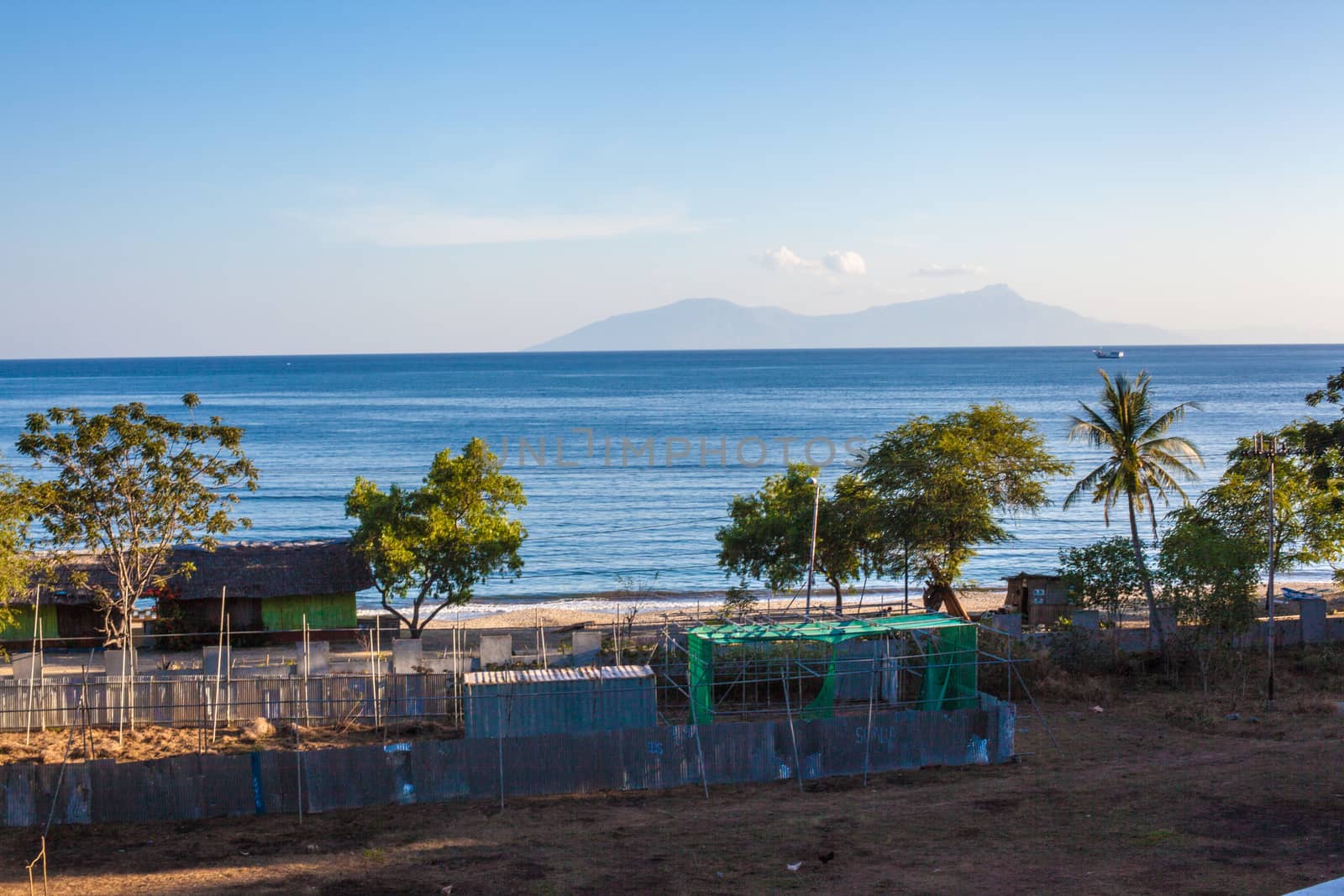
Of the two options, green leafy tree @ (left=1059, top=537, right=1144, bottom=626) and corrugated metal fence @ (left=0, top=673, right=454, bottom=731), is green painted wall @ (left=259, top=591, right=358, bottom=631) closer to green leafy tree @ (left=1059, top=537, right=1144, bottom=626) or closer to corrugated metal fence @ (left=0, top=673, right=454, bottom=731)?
corrugated metal fence @ (left=0, top=673, right=454, bottom=731)

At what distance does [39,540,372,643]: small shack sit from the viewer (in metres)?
31.0

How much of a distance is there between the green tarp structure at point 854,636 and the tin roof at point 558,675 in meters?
1.19

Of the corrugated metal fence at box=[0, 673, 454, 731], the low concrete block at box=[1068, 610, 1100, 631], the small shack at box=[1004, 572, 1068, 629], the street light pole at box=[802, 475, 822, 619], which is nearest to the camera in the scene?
the corrugated metal fence at box=[0, 673, 454, 731]

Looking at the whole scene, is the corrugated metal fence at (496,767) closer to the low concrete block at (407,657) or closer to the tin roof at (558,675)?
the tin roof at (558,675)

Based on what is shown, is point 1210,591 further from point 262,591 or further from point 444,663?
point 262,591

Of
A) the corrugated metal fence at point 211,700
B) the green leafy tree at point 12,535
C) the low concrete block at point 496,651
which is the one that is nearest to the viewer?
the corrugated metal fence at point 211,700

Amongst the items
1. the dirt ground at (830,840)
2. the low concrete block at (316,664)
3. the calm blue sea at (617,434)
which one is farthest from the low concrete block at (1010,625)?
the calm blue sea at (617,434)

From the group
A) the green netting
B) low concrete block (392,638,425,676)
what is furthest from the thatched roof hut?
the green netting

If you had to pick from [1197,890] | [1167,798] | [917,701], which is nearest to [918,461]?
[917,701]

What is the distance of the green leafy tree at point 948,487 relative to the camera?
97.2 feet

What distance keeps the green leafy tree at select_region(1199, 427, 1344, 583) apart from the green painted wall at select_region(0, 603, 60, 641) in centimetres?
3273

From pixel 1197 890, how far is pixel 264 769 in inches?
470

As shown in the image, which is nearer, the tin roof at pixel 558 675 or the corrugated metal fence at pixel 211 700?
the tin roof at pixel 558 675

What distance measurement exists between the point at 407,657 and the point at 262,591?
9.36 m
